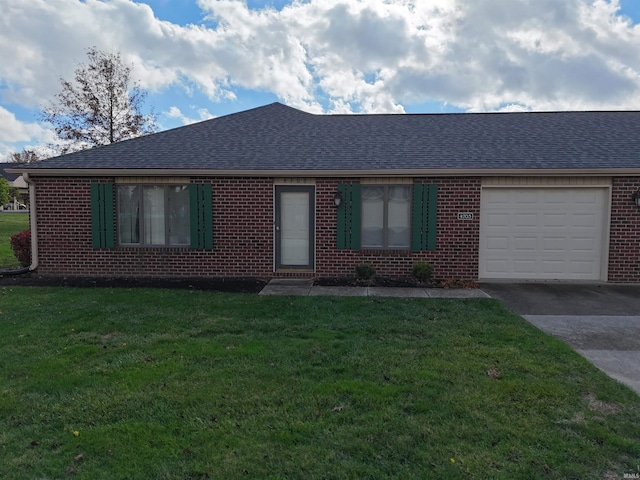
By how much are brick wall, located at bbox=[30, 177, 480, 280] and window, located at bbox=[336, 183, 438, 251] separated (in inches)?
6.4

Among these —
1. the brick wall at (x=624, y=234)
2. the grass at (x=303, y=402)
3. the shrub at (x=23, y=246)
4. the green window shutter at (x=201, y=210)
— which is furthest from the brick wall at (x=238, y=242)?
the grass at (x=303, y=402)

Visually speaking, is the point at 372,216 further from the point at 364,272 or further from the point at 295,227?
the point at 295,227

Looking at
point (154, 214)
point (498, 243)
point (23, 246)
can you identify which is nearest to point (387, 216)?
point (498, 243)

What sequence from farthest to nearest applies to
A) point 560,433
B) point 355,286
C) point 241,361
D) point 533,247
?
point 533,247
point 355,286
point 241,361
point 560,433

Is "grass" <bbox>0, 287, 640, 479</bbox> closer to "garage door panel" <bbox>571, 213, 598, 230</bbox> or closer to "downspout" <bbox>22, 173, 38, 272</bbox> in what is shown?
"downspout" <bbox>22, 173, 38, 272</bbox>

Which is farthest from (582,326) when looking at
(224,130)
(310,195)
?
(224,130)

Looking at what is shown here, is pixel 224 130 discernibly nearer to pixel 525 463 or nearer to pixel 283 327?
pixel 283 327

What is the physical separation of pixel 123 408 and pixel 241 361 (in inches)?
48.5

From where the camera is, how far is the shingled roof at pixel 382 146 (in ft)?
29.8

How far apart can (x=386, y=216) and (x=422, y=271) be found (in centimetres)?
140

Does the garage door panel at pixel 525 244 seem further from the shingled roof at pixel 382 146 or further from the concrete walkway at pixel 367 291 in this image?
the concrete walkway at pixel 367 291

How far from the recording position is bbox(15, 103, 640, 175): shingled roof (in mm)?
9086

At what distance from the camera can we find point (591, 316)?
6.41m

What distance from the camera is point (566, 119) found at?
1187 centimetres
